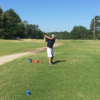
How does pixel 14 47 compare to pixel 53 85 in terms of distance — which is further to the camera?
pixel 14 47

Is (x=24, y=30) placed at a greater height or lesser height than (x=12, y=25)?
lesser

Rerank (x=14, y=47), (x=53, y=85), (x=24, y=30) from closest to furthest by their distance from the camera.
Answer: (x=53, y=85) → (x=14, y=47) → (x=24, y=30)

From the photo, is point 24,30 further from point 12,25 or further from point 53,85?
point 53,85

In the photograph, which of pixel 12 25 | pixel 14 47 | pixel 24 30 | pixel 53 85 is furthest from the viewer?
pixel 24 30

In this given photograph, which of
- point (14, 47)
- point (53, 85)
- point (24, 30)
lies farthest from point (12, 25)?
point (53, 85)

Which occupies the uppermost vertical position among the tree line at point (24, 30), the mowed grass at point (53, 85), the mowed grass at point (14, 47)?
the tree line at point (24, 30)

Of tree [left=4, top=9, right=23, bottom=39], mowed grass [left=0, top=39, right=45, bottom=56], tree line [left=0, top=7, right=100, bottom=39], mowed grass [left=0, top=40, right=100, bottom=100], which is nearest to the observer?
mowed grass [left=0, top=40, right=100, bottom=100]

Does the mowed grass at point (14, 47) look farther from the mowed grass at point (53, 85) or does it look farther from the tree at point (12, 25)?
the tree at point (12, 25)

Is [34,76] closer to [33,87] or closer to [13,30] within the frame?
[33,87]

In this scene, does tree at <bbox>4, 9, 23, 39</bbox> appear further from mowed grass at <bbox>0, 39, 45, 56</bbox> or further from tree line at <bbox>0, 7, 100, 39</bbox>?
mowed grass at <bbox>0, 39, 45, 56</bbox>

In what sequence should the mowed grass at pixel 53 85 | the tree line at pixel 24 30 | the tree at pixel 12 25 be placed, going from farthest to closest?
1. the tree at pixel 12 25
2. the tree line at pixel 24 30
3. the mowed grass at pixel 53 85

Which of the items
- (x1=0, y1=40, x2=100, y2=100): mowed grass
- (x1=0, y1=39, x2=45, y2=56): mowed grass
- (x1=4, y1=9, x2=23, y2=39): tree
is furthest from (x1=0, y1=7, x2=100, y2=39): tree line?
(x1=0, y1=40, x2=100, y2=100): mowed grass

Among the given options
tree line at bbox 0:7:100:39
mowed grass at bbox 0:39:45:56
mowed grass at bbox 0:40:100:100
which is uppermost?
tree line at bbox 0:7:100:39

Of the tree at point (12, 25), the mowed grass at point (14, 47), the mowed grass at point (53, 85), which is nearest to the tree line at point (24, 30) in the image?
the tree at point (12, 25)
